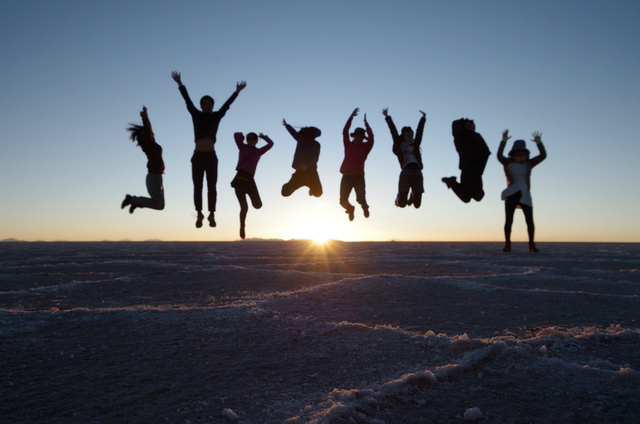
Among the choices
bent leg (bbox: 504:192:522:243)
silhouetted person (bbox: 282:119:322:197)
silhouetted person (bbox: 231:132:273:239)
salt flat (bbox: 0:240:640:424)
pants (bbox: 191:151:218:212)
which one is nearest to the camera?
salt flat (bbox: 0:240:640:424)

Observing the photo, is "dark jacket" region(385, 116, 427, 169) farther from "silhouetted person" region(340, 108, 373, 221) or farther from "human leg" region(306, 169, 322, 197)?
"human leg" region(306, 169, 322, 197)

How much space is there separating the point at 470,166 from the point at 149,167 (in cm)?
401

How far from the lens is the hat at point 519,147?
6832 millimetres

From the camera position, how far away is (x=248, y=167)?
5820mm

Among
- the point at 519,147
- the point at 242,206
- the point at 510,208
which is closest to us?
the point at 242,206

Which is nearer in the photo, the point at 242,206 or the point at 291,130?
the point at 291,130

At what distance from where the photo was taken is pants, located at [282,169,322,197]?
6.06 metres

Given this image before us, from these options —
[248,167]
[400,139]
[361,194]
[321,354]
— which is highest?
[400,139]

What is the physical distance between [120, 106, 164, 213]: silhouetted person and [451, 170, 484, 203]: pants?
3698mm

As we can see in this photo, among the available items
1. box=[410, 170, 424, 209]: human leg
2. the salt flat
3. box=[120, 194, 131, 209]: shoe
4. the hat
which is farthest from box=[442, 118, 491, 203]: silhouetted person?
box=[120, 194, 131, 209]: shoe

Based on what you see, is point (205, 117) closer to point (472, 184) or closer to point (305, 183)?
point (305, 183)

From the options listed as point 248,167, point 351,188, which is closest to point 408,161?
point 351,188

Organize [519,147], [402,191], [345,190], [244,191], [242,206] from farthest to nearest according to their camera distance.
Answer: [519,147]
[345,190]
[402,191]
[242,206]
[244,191]

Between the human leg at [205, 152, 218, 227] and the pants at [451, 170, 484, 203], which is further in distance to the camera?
the pants at [451, 170, 484, 203]
